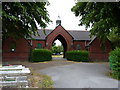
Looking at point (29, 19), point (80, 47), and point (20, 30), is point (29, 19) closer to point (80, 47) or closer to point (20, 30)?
point (20, 30)

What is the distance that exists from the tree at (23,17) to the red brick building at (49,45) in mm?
10190

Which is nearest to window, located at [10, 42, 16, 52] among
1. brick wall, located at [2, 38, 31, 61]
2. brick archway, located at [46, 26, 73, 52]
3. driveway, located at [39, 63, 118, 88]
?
brick wall, located at [2, 38, 31, 61]

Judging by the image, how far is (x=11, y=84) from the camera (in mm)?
6195

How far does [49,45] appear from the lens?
33844 mm

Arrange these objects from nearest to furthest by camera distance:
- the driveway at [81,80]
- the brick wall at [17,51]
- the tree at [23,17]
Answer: the driveway at [81,80], the tree at [23,17], the brick wall at [17,51]

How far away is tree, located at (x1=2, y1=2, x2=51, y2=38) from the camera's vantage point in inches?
540

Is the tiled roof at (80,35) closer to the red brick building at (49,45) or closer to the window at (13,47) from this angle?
the red brick building at (49,45)

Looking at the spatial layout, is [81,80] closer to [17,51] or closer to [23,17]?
[23,17]

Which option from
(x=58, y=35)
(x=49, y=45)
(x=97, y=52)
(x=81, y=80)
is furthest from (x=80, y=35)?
(x=81, y=80)

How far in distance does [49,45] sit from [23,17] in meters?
19.3

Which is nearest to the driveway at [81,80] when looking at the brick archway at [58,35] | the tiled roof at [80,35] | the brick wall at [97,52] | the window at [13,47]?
the window at [13,47]

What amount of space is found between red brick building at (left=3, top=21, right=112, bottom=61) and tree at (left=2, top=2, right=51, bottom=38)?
10.2 m

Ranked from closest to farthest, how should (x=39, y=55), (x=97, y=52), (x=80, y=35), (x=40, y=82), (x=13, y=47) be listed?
(x=40, y=82), (x=39, y=55), (x=13, y=47), (x=97, y=52), (x=80, y=35)

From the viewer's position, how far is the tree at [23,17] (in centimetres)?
1371
